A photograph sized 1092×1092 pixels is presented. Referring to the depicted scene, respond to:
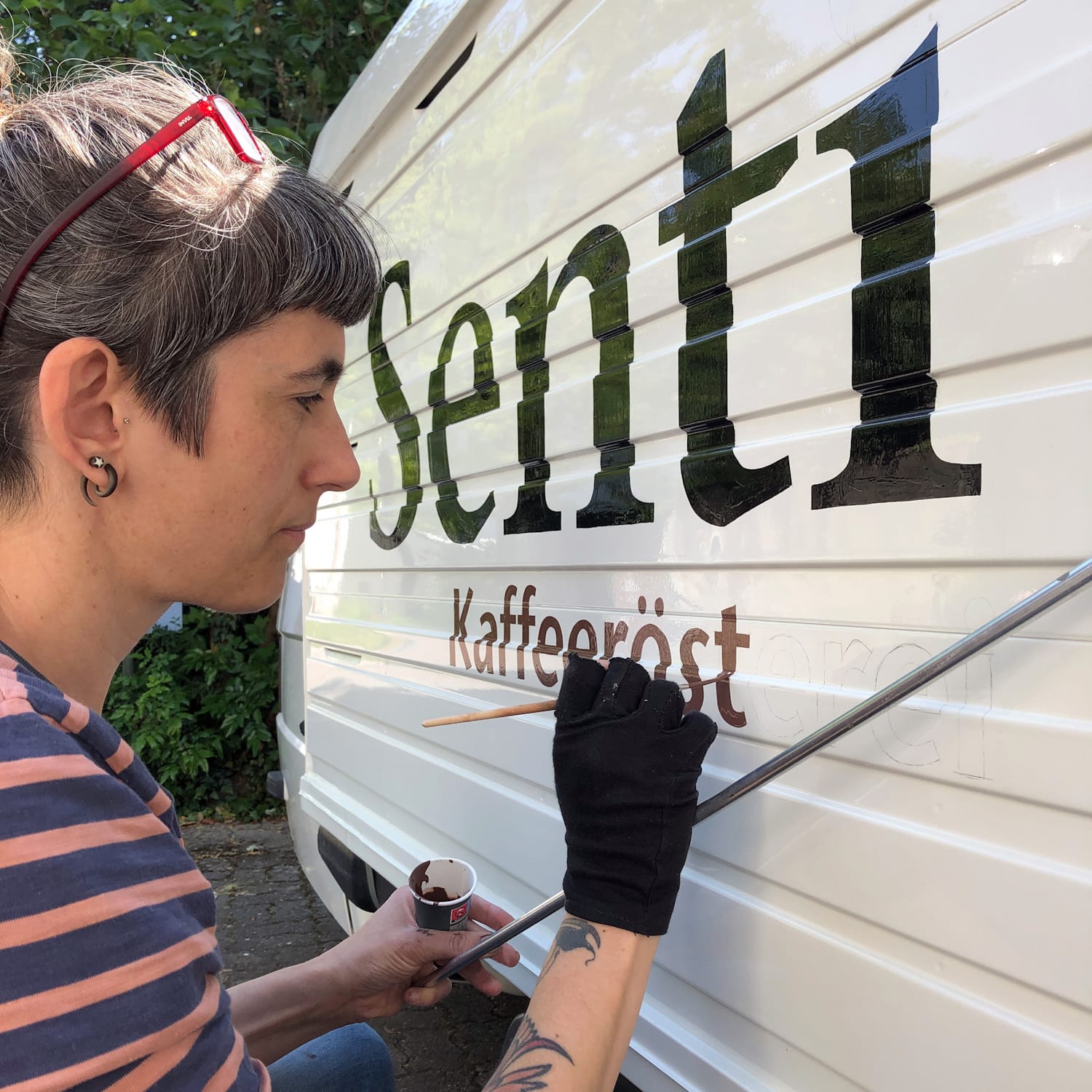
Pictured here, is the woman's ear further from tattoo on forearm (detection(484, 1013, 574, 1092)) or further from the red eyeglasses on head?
tattoo on forearm (detection(484, 1013, 574, 1092))

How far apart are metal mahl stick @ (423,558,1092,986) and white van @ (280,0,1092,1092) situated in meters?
0.05

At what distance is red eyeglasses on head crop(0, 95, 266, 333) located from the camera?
1015mm

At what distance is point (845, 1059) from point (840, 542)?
658mm

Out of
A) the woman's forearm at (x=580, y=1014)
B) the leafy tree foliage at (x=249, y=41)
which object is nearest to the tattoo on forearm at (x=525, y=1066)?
the woman's forearm at (x=580, y=1014)

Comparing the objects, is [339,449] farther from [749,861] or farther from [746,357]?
[749,861]

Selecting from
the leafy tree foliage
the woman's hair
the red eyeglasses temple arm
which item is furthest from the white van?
the leafy tree foliage

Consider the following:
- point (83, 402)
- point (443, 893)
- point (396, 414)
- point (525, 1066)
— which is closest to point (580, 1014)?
point (525, 1066)

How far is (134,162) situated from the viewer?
1037mm

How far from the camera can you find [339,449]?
120 centimetres

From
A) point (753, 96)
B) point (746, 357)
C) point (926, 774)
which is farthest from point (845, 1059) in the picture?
point (753, 96)

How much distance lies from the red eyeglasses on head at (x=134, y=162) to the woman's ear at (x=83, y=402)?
0.10 meters

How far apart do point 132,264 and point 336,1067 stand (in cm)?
128

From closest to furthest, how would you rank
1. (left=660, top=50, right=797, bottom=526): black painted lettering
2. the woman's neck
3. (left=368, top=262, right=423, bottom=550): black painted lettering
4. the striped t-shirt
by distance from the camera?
the striped t-shirt < the woman's neck < (left=660, top=50, right=797, bottom=526): black painted lettering < (left=368, top=262, right=423, bottom=550): black painted lettering

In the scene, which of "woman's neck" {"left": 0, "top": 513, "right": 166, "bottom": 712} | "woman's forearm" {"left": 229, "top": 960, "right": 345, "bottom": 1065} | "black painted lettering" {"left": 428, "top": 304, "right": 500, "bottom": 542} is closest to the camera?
"woman's neck" {"left": 0, "top": 513, "right": 166, "bottom": 712}
